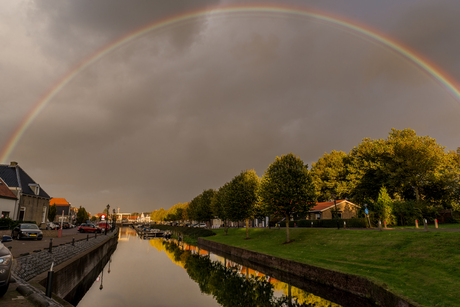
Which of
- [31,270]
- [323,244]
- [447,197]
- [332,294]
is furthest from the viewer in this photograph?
[447,197]

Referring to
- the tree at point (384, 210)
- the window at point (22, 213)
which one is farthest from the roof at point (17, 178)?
the tree at point (384, 210)

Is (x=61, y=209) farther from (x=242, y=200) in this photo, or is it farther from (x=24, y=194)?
(x=242, y=200)

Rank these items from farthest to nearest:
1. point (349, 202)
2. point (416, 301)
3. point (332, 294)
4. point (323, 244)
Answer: point (349, 202)
point (323, 244)
point (332, 294)
point (416, 301)

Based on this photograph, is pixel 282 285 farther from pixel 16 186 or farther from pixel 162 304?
pixel 16 186

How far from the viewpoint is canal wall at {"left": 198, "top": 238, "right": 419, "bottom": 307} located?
12.8 meters

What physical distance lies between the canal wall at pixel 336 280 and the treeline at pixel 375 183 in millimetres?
9354

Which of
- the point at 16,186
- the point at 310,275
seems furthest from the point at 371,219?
the point at 16,186

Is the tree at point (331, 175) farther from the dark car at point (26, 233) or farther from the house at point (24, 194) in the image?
the house at point (24, 194)

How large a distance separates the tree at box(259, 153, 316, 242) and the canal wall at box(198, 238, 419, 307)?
7.13m

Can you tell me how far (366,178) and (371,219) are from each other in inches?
846

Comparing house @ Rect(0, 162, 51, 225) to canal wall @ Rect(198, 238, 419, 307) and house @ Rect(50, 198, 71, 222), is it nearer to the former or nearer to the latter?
house @ Rect(50, 198, 71, 222)

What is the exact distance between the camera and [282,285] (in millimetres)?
20422

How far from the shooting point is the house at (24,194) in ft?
185

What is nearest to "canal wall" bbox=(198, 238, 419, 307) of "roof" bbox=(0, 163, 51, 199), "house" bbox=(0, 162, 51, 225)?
"house" bbox=(0, 162, 51, 225)
